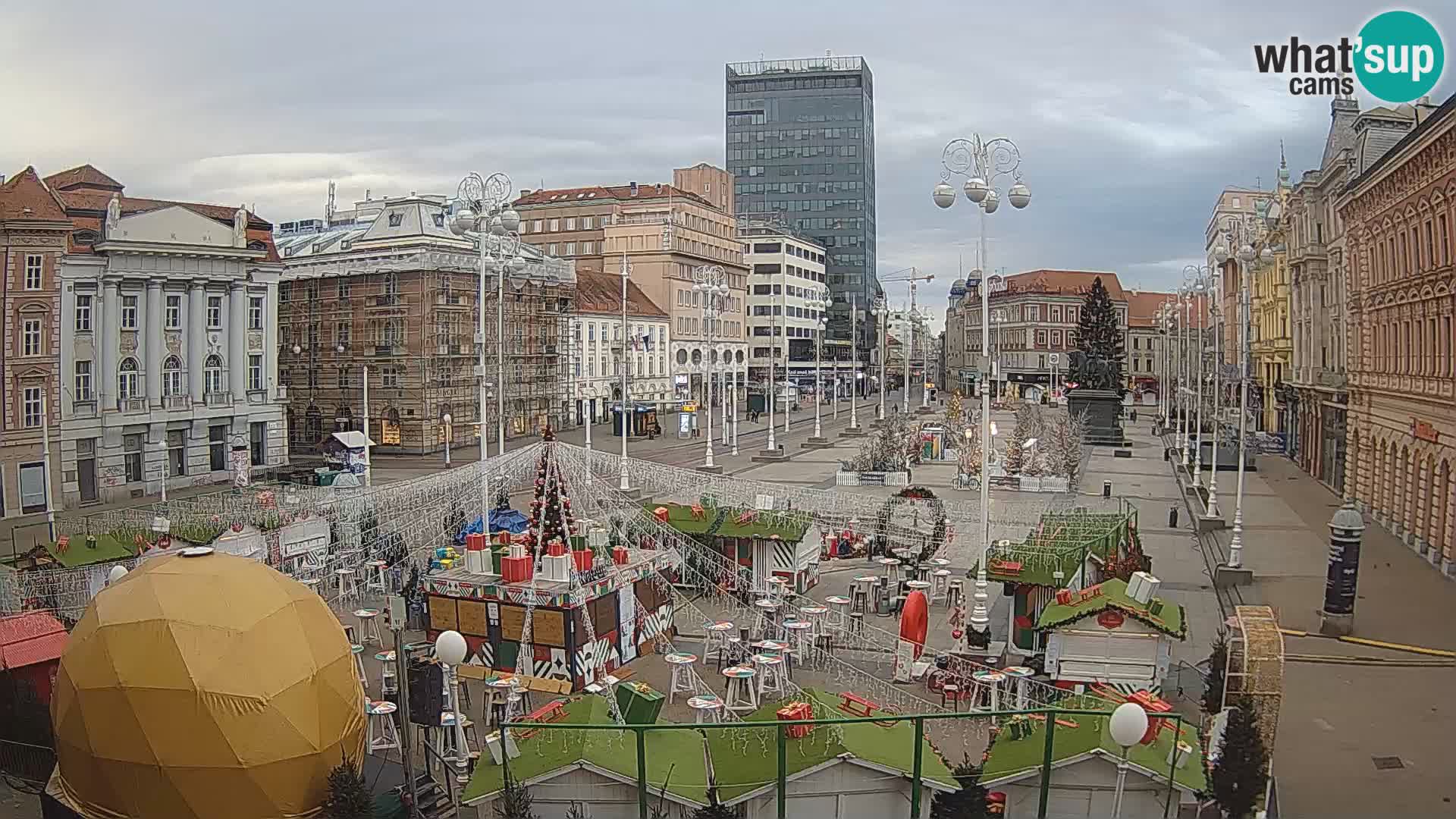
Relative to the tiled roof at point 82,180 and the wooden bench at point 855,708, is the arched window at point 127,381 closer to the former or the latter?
the tiled roof at point 82,180

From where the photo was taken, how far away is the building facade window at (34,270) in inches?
1485

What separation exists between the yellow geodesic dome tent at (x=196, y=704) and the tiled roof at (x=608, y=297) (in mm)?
62914

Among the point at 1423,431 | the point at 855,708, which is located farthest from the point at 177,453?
the point at 1423,431

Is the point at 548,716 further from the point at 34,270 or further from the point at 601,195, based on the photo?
the point at 601,195

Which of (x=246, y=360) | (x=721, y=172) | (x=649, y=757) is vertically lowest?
(x=649, y=757)

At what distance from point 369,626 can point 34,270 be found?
24.5m

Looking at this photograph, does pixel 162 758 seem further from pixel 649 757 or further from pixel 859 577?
pixel 859 577

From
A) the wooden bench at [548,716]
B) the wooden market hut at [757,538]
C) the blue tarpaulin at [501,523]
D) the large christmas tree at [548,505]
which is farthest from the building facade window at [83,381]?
the wooden bench at [548,716]

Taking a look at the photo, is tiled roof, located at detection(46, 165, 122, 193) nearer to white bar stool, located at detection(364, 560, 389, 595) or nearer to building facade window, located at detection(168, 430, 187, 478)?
building facade window, located at detection(168, 430, 187, 478)

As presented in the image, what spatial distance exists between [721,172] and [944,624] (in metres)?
97.1

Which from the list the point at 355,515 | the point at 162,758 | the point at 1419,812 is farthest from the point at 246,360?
the point at 1419,812

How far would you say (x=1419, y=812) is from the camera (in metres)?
13.5

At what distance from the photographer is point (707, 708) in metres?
14.9

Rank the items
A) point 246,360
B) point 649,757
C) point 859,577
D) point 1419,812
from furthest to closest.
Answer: point 246,360 → point 859,577 → point 1419,812 → point 649,757
